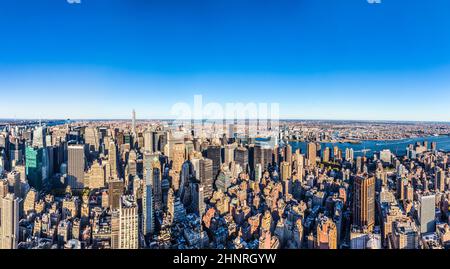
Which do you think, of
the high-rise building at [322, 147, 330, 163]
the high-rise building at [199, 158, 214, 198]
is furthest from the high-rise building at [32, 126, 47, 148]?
the high-rise building at [322, 147, 330, 163]

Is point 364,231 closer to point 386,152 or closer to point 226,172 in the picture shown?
point 386,152

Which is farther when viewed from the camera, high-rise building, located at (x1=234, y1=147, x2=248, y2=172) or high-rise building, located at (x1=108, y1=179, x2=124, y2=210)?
high-rise building, located at (x1=234, y1=147, x2=248, y2=172)

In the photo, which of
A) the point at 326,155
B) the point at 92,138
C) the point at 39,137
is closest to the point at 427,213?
the point at 326,155

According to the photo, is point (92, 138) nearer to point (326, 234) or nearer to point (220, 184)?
point (220, 184)

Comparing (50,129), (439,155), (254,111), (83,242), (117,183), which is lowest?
(83,242)

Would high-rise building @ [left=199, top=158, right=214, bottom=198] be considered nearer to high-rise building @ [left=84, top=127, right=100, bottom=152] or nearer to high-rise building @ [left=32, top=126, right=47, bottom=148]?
high-rise building @ [left=84, top=127, right=100, bottom=152]
